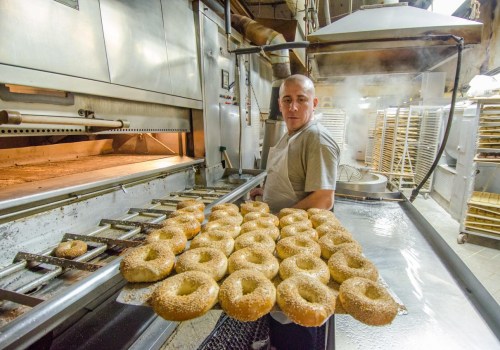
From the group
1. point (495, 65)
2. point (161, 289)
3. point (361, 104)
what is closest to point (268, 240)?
point (161, 289)

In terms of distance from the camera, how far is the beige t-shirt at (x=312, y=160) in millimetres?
1947

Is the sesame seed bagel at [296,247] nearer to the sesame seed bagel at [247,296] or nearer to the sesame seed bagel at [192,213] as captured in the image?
the sesame seed bagel at [247,296]

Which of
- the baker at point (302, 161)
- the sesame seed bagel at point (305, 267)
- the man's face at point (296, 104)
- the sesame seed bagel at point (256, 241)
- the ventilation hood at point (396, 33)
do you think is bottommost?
the sesame seed bagel at point (305, 267)

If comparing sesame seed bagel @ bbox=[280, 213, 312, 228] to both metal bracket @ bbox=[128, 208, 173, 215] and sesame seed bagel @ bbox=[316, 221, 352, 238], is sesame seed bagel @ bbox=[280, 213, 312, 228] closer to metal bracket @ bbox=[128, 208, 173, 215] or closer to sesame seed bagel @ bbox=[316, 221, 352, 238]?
sesame seed bagel @ bbox=[316, 221, 352, 238]

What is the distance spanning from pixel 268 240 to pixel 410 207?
6.61 feet

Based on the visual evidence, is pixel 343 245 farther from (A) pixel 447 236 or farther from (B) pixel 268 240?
(A) pixel 447 236

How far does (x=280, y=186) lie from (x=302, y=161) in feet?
1.01

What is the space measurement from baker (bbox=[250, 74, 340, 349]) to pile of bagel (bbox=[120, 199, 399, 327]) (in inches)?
15.9

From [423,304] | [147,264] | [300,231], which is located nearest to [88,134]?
[147,264]

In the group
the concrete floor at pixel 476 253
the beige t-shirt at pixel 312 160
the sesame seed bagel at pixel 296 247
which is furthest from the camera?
the concrete floor at pixel 476 253

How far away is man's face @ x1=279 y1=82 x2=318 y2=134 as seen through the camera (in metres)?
2.14

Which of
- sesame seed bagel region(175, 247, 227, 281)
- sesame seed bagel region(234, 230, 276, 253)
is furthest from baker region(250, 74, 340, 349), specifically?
sesame seed bagel region(175, 247, 227, 281)

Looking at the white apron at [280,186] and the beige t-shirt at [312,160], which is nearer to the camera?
the beige t-shirt at [312,160]

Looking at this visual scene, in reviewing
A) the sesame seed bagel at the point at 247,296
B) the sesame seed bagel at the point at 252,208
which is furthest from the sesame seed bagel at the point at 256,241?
the sesame seed bagel at the point at 252,208
